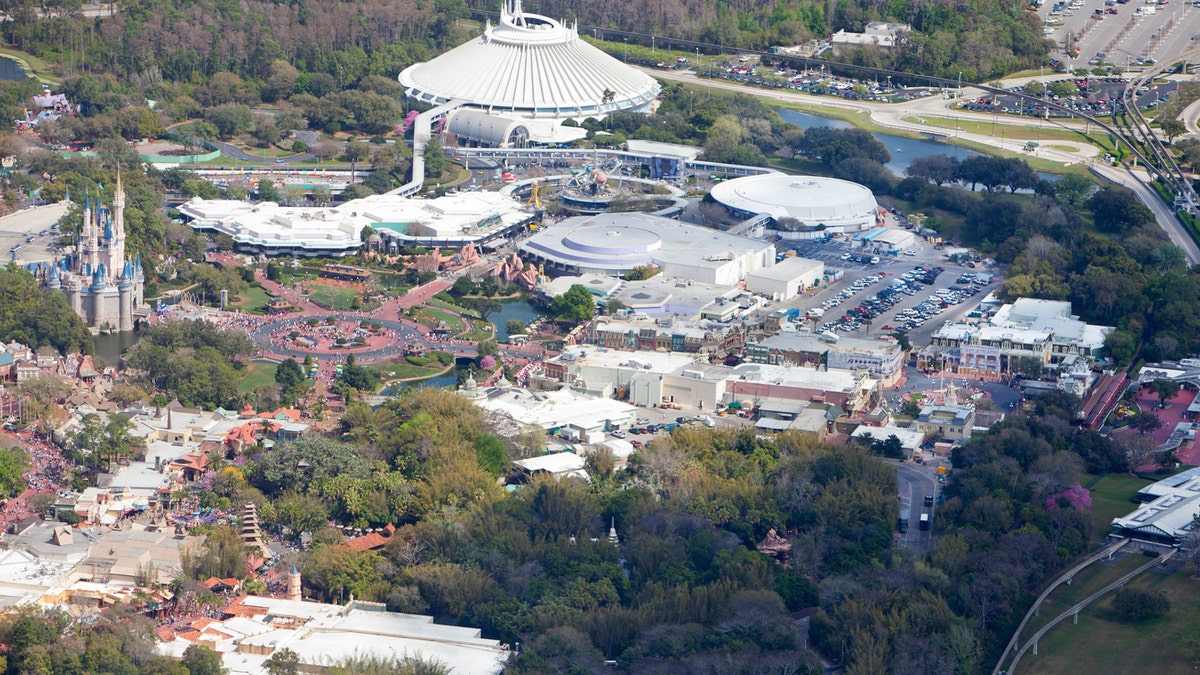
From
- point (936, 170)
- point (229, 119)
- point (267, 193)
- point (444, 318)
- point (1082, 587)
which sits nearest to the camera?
point (1082, 587)

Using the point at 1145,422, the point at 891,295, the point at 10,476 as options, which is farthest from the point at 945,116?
the point at 10,476

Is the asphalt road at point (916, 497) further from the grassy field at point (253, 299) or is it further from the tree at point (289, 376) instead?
the grassy field at point (253, 299)

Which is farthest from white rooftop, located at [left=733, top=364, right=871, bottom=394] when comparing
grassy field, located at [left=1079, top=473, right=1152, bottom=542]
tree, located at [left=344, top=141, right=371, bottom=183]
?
tree, located at [left=344, top=141, right=371, bottom=183]

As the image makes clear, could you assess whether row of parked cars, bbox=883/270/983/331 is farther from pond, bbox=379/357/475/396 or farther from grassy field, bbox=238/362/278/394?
grassy field, bbox=238/362/278/394

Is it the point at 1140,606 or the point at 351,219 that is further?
the point at 351,219

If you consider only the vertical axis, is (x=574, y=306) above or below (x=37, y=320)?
above

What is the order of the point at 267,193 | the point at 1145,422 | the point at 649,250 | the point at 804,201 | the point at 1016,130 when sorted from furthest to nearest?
1. the point at 1016,130
2. the point at 267,193
3. the point at 804,201
4. the point at 649,250
5. the point at 1145,422

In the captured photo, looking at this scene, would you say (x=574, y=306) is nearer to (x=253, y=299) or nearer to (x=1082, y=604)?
(x=253, y=299)
